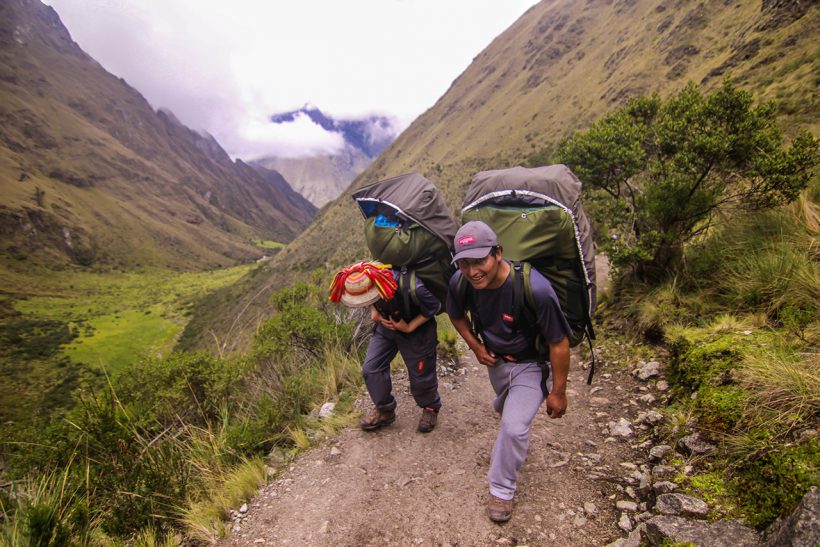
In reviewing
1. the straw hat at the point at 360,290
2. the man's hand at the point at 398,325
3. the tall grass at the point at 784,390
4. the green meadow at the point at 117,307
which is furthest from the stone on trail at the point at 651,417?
the green meadow at the point at 117,307

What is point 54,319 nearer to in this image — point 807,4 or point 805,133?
point 805,133

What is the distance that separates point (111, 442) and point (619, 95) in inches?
1813

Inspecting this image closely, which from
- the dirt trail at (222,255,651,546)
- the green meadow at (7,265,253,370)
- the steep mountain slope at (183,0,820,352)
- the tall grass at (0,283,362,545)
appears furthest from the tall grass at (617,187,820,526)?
the green meadow at (7,265,253,370)

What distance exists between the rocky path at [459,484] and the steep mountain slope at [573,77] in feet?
8.52

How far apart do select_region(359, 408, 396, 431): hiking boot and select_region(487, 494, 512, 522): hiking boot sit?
1.44 metres

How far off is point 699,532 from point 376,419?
2659 millimetres

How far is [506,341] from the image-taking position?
276 cm

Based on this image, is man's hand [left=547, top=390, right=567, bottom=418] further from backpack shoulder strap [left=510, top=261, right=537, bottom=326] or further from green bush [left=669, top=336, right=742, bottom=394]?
green bush [left=669, top=336, right=742, bottom=394]

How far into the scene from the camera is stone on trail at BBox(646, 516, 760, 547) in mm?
1817

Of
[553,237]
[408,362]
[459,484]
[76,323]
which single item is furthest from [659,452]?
[76,323]

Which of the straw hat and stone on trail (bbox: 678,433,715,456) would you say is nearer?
stone on trail (bbox: 678,433,715,456)

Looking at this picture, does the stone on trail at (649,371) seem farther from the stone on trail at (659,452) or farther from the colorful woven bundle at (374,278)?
the colorful woven bundle at (374,278)

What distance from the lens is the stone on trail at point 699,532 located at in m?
1.82

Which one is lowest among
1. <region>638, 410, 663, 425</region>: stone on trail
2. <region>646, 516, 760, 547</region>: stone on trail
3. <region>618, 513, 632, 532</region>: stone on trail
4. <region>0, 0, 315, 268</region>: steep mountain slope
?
<region>638, 410, 663, 425</region>: stone on trail
